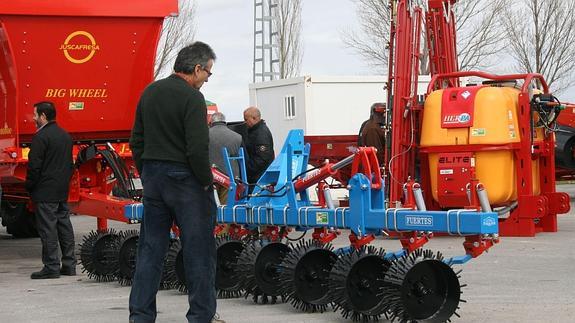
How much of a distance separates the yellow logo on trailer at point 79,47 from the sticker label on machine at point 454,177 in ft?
14.6

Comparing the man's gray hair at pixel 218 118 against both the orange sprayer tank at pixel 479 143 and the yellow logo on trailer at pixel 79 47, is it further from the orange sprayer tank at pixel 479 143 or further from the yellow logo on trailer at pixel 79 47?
the orange sprayer tank at pixel 479 143

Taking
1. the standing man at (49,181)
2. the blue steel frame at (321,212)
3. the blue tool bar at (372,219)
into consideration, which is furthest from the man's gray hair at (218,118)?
the blue tool bar at (372,219)

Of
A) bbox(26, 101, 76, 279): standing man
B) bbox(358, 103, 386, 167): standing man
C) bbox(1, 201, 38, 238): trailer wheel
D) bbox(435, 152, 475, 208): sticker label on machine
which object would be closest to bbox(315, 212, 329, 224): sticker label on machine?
bbox(26, 101, 76, 279): standing man

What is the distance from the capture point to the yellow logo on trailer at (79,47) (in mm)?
12922

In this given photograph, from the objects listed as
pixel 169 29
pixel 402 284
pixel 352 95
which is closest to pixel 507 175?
pixel 402 284

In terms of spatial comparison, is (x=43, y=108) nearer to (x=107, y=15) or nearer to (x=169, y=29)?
(x=107, y=15)

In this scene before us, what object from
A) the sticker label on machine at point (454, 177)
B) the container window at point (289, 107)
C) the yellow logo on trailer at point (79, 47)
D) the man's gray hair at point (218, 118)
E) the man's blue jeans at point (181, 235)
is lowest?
the man's blue jeans at point (181, 235)

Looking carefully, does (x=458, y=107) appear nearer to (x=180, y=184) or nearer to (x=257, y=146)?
(x=257, y=146)

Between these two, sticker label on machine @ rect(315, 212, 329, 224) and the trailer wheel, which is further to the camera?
the trailer wheel

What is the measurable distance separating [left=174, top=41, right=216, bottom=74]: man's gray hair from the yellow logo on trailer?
17.1 ft

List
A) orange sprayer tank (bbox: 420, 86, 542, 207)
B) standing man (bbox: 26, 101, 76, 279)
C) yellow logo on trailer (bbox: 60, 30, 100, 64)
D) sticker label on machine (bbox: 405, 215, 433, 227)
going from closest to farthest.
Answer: sticker label on machine (bbox: 405, 215, 433, 227)
standing man (bbox: 26, 101, 76, 279)
yellow logo on trailer (bbox: 60, 30, 100, 64)
orange sprayer tank (bbox: 420, 86, 542, 207)

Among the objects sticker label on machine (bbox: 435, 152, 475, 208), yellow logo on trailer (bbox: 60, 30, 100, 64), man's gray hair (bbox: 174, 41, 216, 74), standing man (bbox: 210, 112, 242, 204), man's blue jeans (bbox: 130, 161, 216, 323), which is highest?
yellow logo on trailer (bbox: 60, 30, 100, 64)

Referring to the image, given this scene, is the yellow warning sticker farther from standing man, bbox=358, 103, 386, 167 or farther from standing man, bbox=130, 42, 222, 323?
standing man, bbox=130, 42, 222, 323

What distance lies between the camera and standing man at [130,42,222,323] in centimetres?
773
